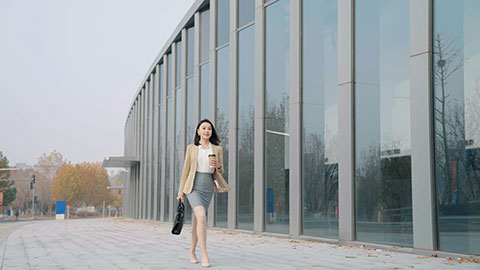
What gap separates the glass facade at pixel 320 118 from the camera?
34.8 ft

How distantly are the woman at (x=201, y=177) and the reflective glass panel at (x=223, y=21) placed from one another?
10.0 meters

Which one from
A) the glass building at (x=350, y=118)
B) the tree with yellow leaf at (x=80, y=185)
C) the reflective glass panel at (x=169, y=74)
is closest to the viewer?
the glass building at (x=350, y=118)

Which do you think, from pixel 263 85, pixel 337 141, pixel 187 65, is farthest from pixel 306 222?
pixel 187 65

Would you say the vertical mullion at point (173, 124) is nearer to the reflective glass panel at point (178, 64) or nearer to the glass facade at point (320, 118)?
the reflective glass panel at point (178, 64)

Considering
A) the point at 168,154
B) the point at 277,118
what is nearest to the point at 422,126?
the point at 277,118

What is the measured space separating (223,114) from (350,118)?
23.8ft

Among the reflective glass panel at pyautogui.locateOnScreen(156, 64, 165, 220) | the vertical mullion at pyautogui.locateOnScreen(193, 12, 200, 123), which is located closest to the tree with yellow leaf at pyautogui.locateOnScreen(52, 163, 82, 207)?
the reflective glass panel at pyautogui.locateOnScreen(156, 64, 165, 220)

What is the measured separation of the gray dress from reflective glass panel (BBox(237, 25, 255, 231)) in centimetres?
734

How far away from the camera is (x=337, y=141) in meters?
10.5

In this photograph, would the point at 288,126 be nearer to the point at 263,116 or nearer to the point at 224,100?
the point at 263,116

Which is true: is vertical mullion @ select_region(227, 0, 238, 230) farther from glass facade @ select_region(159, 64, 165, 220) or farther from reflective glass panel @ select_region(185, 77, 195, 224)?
glass facade @ select_region(159, 64, 165, 220)

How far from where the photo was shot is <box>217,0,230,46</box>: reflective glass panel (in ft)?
54.8

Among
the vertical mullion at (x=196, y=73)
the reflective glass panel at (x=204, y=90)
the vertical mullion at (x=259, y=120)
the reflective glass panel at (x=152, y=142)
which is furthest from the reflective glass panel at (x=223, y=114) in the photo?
the reflective glass panel at (x=152, y=142)

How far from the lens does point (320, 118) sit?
11188 millimetres
